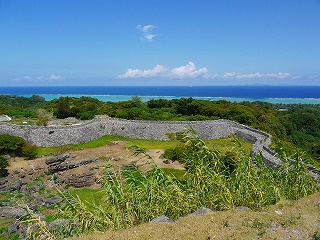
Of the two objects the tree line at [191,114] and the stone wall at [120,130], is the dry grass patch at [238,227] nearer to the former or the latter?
the stone wall at [120,130]

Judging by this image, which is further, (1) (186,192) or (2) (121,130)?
(2) (121,130)

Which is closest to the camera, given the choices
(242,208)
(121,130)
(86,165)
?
(242,208)

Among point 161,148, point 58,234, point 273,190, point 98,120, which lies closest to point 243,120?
point 161,148

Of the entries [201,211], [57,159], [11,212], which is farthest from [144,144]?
[201,211]

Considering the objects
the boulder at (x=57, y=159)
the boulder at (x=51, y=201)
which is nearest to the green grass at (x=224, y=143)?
the boulder at (x=57, y=159)

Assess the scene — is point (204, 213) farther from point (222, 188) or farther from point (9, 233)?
point (9, 233)

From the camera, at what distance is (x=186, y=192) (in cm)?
1023

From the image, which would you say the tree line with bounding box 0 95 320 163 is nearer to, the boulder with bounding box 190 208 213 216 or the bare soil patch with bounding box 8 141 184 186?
the bare soil patch with bounding box 8 141 184 186

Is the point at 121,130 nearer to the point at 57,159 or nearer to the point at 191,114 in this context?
the point at 57,159

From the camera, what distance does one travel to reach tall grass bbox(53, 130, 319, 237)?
919 cm

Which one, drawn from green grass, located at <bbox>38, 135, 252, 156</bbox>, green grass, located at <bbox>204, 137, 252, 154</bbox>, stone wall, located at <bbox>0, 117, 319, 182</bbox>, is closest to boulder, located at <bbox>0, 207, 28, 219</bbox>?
green grass, located at <bbox>38, 135, 252, 156</bbox>

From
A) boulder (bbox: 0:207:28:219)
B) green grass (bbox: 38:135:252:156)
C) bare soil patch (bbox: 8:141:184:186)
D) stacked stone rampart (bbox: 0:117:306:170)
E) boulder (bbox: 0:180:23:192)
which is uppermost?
stacked stone rampart (bbox: 0:117:306:170)

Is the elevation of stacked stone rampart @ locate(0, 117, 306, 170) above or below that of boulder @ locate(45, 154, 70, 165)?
above

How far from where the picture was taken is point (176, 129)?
38844mm
